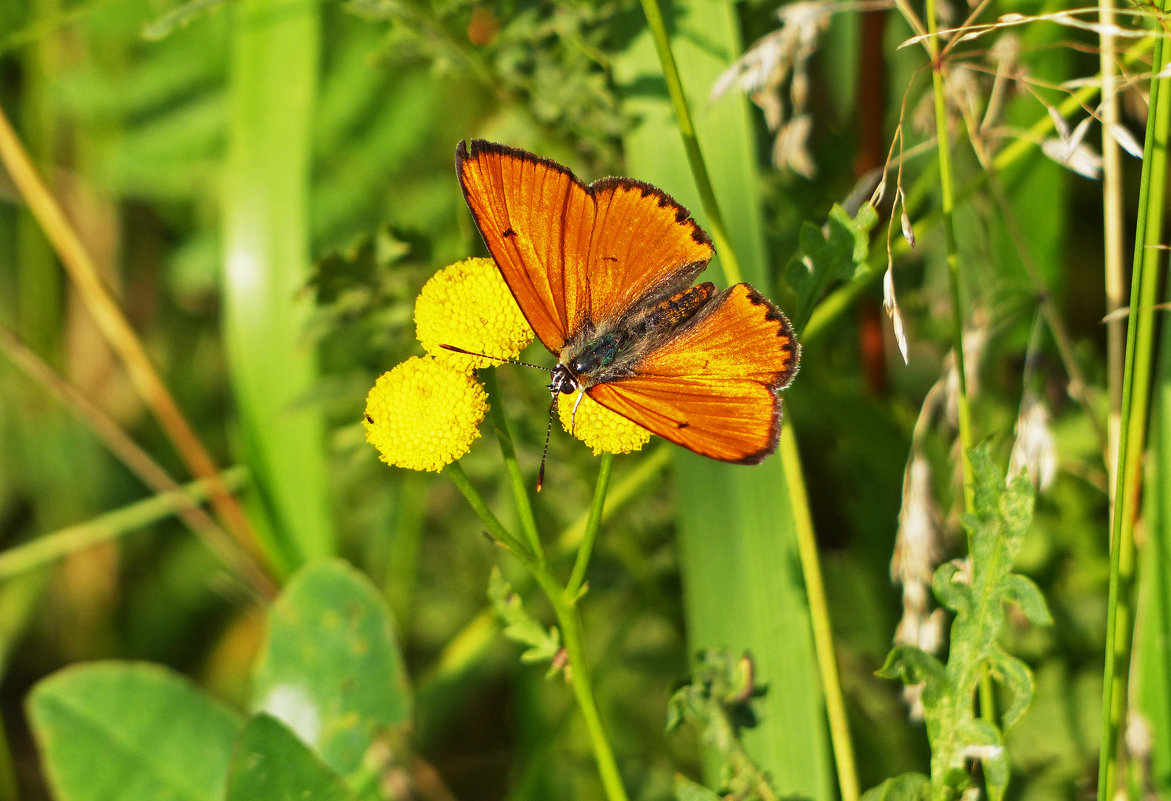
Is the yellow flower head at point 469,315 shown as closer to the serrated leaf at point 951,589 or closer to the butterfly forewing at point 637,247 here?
the butterfly forewing at point 637,247

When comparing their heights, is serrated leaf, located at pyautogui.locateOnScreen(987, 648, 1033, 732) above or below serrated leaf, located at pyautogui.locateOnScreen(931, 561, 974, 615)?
below

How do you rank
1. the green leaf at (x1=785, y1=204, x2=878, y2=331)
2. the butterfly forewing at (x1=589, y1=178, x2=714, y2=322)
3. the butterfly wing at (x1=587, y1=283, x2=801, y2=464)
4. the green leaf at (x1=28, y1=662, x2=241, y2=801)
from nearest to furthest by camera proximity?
the butterfly wing at (x1=587, y1=283, x2=801, y2=464) → the green leaf at (x1=785, y1=204, x2=878, y2=331) → the butterfly forewing at (x1=589, y1=178, x2=714, y2=322) → the green leaf at (x1=28, y1=662, x2=241, y2=801)

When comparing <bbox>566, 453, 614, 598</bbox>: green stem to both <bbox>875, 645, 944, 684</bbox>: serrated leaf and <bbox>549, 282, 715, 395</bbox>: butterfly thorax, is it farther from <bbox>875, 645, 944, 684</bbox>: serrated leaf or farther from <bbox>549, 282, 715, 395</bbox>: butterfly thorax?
<bbox>875, 645, 944, 684</bbox>: serrated leaf

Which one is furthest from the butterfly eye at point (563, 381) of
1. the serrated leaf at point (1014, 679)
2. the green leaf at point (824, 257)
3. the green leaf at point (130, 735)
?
the green leaf at point (130, 735)

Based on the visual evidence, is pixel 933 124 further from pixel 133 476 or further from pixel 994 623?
pixel 133 476

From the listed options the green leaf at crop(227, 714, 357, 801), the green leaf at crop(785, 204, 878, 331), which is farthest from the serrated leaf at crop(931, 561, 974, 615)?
the green leaf at crop(227, 714, 357, 801)

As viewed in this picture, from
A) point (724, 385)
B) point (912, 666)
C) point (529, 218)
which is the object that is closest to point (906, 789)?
point (912, 666)

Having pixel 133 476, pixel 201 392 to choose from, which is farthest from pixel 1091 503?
pixel 133 476
